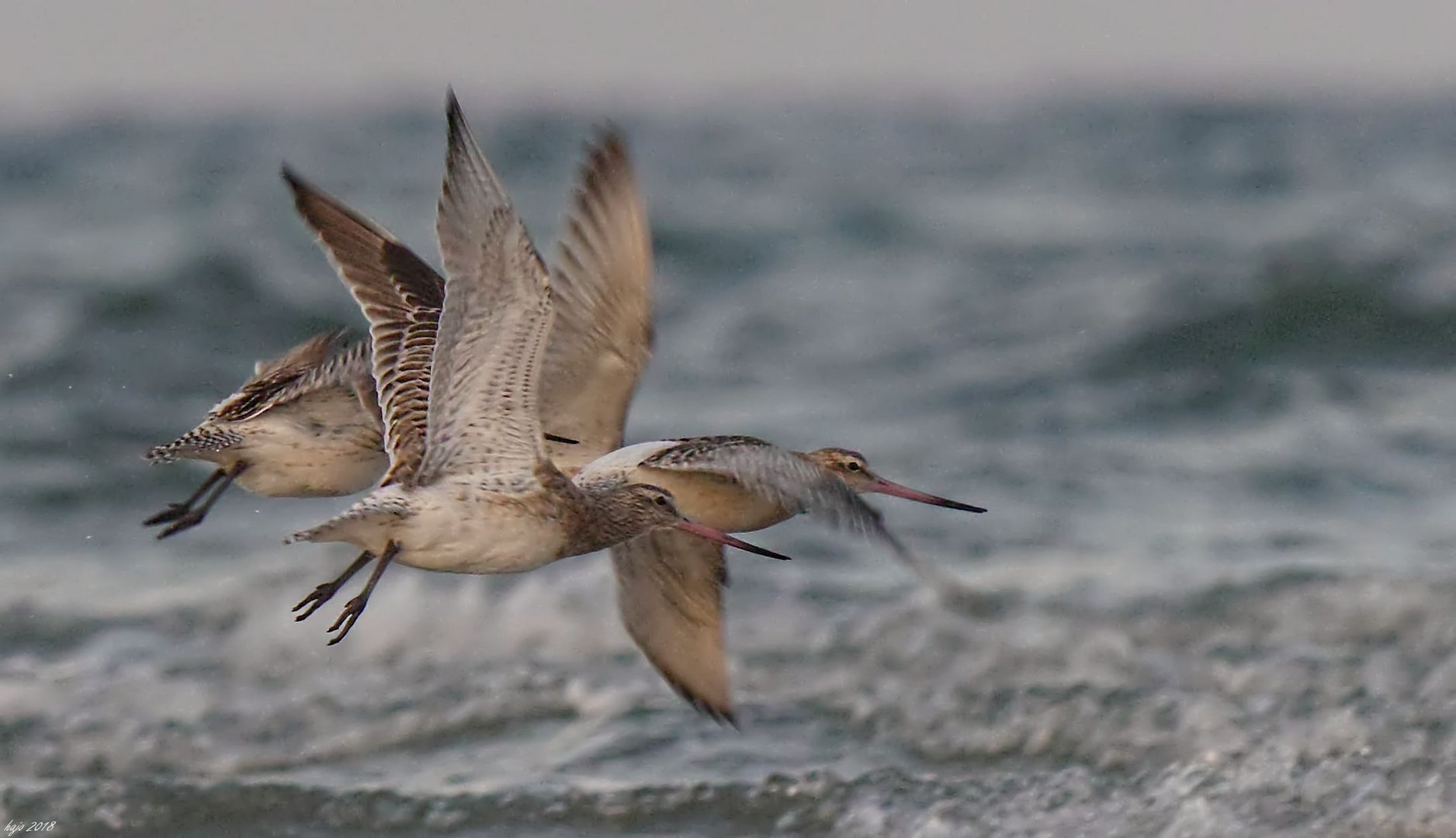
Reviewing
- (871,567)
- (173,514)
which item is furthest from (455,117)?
(871,567)

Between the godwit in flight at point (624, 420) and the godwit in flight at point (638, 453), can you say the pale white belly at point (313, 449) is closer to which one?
the godwit in flight at point (624, 420)

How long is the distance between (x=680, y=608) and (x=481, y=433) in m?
1.23

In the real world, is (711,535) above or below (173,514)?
above

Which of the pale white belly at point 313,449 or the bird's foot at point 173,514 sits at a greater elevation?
the pale white belly at point 313,449

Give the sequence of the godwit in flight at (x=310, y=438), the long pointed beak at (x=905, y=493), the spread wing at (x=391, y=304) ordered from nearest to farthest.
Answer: the spread wing at (x=391, y=304)
the long pointed beak at (x=905, y=493)
the godwit in flight at (x=310, y=438)

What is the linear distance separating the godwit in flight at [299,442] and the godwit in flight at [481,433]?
118 centimetres

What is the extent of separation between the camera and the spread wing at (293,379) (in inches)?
282

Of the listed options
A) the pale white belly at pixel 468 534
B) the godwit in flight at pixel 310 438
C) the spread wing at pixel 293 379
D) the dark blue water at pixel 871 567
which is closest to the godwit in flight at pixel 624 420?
the godwit in flight at pixel 310 438

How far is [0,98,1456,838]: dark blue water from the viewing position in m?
7.33

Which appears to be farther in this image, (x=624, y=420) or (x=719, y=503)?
(x=624, y=420)

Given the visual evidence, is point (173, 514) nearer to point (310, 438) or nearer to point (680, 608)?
point (310, 438)

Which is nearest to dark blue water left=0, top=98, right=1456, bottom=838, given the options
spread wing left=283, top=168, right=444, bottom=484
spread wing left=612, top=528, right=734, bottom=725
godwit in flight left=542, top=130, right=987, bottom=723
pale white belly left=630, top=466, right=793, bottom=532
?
spread wing left=612, top=528, right=734, bottom=725

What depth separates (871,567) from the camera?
9.99 m

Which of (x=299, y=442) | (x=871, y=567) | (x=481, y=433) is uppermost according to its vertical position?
(x=481, y=433)
